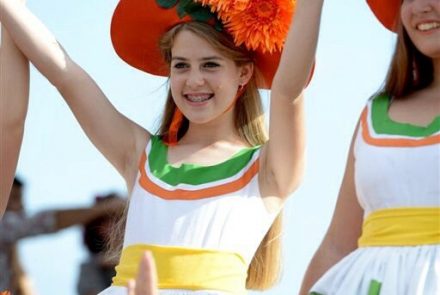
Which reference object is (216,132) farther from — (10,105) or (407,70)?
(407,70)

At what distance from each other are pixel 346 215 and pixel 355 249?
98 millimetres

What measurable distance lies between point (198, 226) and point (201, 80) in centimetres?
47

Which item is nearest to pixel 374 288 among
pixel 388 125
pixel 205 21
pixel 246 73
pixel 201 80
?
pixel 388 125

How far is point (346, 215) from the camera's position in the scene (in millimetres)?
3982

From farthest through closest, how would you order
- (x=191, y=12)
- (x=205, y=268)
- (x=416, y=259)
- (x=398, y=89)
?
1. (x=191, y=12)
2. (x=205, y=268)
3. (x=398, y=89)
4. (x=416, y=259)

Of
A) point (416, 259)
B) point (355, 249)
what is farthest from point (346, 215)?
point (416, 259)

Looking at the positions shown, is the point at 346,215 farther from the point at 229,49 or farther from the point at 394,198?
the point at 229,49

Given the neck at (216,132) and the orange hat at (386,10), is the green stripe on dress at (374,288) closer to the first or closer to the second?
the orange hat at (386,10)

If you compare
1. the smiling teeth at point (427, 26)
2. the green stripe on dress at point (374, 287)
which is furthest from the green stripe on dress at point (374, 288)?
the smiling teeth at point (427, 26)

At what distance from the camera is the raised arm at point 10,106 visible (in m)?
4.54

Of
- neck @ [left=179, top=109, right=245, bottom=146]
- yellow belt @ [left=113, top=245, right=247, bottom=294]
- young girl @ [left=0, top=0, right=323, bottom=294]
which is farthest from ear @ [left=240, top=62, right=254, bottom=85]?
yellow belt @ [left=113, top=245, right=247, bottom=294]

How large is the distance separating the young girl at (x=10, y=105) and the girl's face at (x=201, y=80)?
47 cm

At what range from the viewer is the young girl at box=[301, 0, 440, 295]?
370cm

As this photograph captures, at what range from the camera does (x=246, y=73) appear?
4.75 m
